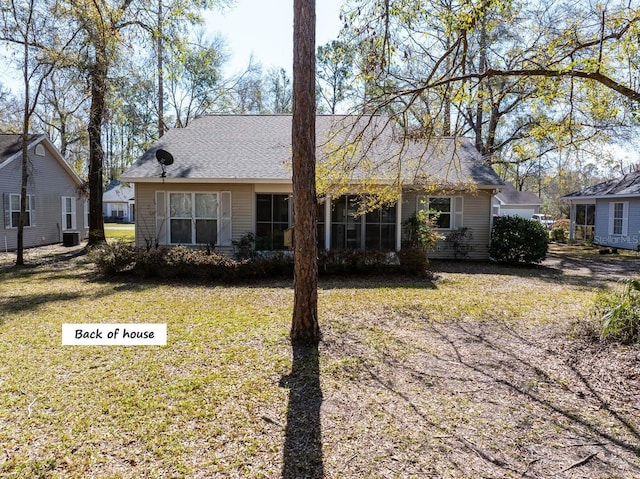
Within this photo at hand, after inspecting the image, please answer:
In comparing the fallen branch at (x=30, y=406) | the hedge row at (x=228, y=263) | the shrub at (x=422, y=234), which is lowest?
the fallen branch at (x=30, y=406)

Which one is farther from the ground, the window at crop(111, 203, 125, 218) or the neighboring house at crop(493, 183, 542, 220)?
the neighboring house at crop(493, 183, 542, 220)

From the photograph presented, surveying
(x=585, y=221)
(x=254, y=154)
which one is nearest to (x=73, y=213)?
(x=254, y=154)

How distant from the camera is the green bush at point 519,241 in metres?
13.2

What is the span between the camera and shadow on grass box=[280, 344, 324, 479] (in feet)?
9.59

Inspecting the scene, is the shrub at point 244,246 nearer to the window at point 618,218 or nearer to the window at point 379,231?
the window at point 379,231

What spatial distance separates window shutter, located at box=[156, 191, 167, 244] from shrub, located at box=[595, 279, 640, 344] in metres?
11.7

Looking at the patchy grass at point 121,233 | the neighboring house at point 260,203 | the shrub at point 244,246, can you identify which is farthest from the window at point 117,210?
the shrub at point 244,246

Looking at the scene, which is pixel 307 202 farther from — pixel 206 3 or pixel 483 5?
pixel 206 3

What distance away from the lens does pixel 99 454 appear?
10.1 feet

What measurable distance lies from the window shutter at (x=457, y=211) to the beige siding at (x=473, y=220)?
102 millimetres

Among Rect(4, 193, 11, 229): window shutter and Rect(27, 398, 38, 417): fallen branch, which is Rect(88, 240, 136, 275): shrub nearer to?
Rect(27, 398, 38, 417): fallen branch

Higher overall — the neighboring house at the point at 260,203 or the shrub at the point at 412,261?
the neighboring house at the point at 260,203

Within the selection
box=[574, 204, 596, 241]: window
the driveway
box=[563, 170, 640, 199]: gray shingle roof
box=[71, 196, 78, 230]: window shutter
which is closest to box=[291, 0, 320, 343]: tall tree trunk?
the driveway

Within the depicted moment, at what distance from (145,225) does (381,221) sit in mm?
7681
